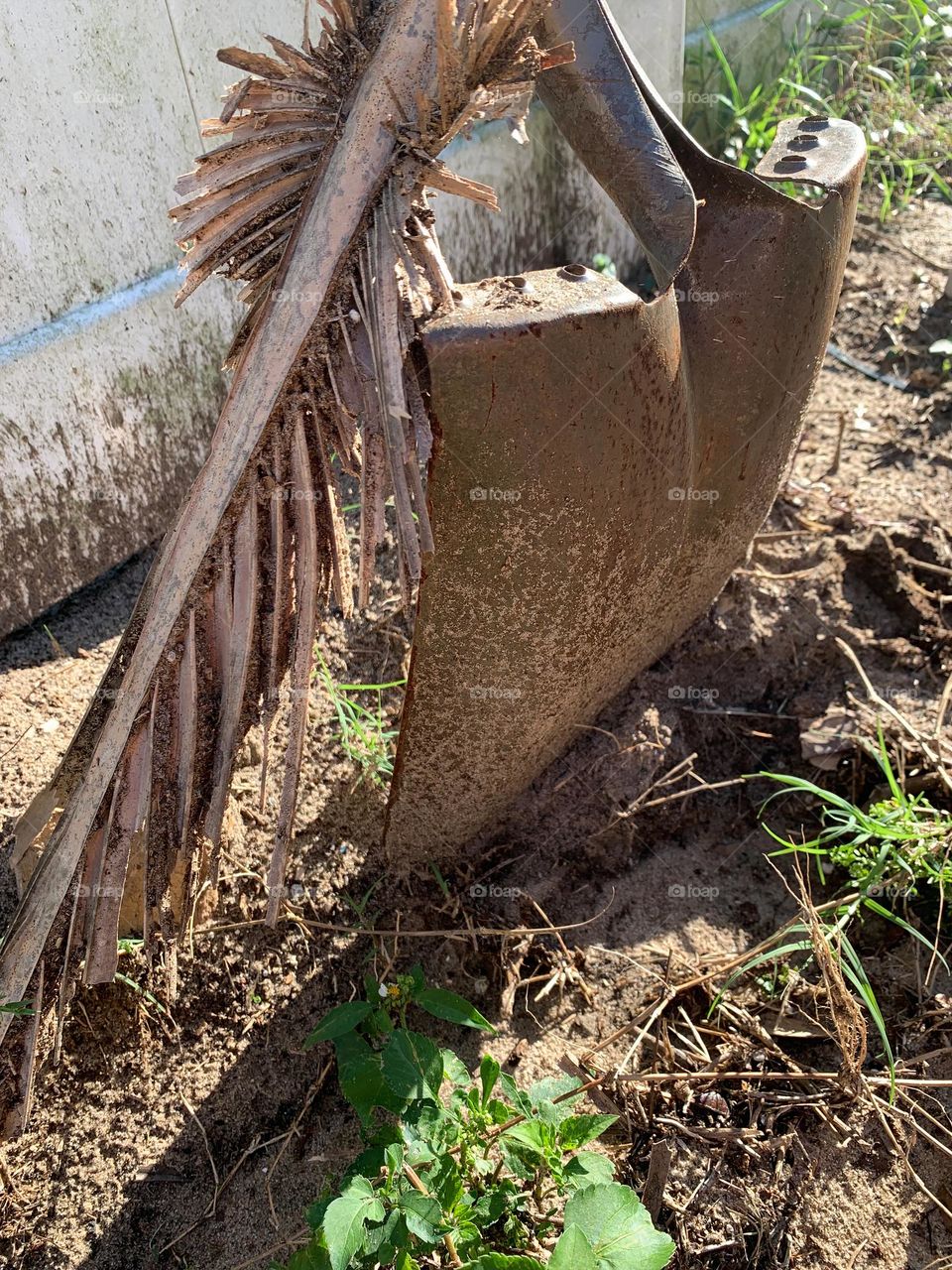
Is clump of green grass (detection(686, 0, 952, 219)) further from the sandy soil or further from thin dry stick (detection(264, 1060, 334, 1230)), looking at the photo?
thin dry stick (detection(264, 1060, 334, 1230))

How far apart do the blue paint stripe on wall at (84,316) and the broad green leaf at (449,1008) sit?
1.54 meters

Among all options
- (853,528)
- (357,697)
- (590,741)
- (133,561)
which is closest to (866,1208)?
(590,741)

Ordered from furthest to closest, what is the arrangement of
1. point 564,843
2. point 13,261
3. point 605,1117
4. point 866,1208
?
point 13,261
point 564,843
point 866,1208
point 605,1117

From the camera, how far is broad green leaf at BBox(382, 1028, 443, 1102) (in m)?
1.50

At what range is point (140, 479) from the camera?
8.73 feet

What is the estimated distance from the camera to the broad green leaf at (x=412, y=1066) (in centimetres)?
150

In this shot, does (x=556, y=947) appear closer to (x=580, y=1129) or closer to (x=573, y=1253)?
(x=580, y=1129)

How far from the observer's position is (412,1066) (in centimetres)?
151

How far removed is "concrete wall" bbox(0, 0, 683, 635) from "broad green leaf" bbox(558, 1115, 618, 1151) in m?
1.71

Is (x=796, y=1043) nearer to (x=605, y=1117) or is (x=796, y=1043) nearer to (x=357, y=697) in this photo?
(x=605, y=1117)

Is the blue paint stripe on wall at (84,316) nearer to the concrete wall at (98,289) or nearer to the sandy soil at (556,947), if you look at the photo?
the concrete wall at (98,289)

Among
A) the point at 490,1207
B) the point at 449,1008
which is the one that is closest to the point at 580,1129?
the point at 490,1207

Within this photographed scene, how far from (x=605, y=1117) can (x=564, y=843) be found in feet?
2.21

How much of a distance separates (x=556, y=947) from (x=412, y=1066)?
0.56 m
